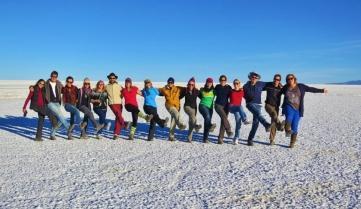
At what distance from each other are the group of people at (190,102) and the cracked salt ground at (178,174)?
0.49 m

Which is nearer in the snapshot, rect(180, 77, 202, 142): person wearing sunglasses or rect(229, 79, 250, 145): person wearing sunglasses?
rect(229, 79, 250, 145): person wearing sunglasses

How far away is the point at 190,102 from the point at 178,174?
4.00 metres

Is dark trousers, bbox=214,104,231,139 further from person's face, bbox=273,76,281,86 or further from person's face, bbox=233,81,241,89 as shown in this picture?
person's face, bbox=273,76,281,86

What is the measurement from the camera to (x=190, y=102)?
38.4 feet

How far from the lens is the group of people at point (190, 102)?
10875mm

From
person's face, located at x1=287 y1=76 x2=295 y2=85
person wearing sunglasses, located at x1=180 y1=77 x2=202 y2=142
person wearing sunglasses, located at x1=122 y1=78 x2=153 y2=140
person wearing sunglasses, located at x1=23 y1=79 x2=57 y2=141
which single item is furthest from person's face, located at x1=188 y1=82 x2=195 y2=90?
person wearing sunglasses, located at x1=23 y1=79 x2=57 y2=141

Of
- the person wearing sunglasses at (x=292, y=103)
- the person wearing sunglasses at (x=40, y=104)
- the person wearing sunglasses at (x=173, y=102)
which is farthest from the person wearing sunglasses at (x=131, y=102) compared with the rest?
the person wearing sunglasses at (x=292, y=103)

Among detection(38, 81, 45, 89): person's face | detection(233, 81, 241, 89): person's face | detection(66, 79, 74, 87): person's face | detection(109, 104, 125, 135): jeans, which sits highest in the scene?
detection(233, 81, 241, 89): person's face

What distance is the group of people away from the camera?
10875 millimetres

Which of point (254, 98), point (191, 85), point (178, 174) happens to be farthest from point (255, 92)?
point (178, 174)

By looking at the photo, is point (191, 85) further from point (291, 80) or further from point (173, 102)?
point (291, 80)

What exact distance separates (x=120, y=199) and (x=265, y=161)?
377 centimetres

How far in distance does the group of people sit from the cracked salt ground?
1.62ft

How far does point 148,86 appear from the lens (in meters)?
11.9
